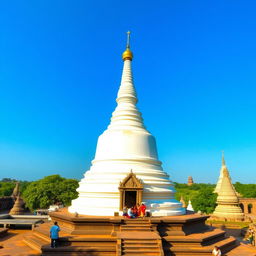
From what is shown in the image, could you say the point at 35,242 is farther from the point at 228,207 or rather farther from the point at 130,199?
the point at 228,207

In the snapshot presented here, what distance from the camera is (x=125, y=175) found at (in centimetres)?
1772

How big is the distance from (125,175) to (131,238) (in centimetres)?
532

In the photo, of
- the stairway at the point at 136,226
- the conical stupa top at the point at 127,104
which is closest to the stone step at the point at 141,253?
the stairway at the point at 136,226

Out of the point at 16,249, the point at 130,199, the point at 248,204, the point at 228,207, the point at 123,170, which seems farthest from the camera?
the point at 248,204

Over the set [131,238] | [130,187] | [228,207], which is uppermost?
[130,187]

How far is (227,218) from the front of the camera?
36.2 meters

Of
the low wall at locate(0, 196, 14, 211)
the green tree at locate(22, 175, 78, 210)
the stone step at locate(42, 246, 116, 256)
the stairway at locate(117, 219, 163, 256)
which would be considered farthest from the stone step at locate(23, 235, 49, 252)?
the low wall at locate(0, 196, 14, 211)

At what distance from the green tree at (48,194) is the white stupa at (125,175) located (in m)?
22.1

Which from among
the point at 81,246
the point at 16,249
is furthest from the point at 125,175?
the point at 16,249

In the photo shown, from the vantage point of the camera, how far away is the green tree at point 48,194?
3931cm

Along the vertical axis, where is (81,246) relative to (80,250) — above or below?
above

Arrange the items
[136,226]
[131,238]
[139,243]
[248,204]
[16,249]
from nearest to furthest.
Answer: [139,243] → [131,238] → [136,226] → [16,249] → [248,204]

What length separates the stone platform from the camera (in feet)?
42.4

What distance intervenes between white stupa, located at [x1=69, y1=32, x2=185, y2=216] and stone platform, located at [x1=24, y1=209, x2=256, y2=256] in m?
1.63
